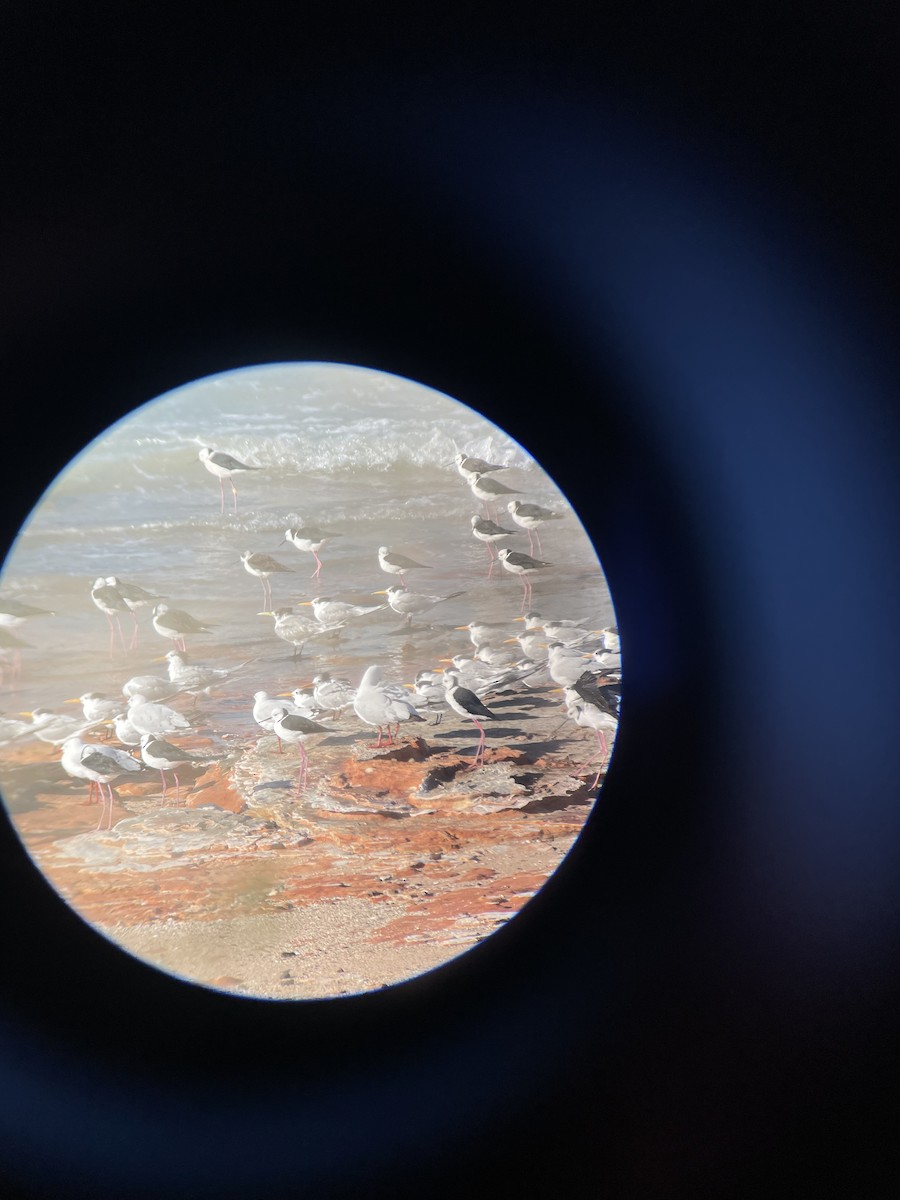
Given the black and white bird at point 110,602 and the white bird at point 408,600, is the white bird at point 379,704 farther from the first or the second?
the black and white bird at point 110,602

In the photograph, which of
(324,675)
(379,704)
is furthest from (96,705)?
(379,704)

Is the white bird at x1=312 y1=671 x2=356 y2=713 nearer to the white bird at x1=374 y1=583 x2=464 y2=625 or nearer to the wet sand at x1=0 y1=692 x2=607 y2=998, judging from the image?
the wet sand at x1=0 y1=692 x2=607 y2=998

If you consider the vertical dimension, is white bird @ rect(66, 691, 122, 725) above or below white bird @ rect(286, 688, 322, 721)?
below

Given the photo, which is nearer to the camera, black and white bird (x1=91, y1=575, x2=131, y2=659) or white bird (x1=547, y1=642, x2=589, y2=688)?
black and white bird (x1=91, y1=575, x2=131, y2=659)

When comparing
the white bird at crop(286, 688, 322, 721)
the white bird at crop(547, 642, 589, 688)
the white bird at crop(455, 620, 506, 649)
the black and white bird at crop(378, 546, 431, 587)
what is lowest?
the white bird at crop(286, 688, 322, 721)

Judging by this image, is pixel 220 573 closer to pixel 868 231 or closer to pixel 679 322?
pixel 679 322

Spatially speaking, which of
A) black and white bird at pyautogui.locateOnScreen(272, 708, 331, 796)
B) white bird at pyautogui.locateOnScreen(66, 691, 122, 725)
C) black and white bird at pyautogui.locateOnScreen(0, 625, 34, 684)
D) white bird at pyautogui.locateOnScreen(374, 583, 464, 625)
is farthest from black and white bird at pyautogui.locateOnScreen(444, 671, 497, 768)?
black and white bird at pyautogui.locateOnScreen(0, 625, 34, 684)

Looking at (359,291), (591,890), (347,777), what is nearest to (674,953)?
(591,890)

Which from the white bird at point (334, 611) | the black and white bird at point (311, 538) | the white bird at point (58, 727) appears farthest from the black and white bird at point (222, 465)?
the white bird at point (58, 727)
